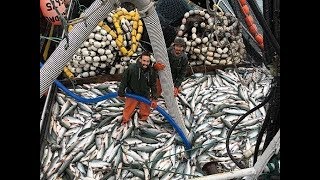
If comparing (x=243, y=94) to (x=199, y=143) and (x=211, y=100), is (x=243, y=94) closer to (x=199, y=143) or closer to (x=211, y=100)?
(x=211, y=100)

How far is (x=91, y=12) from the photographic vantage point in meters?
4.16

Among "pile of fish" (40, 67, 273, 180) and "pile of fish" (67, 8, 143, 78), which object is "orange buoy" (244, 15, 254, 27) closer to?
"pile of fish" (40, 67, 273, 180)

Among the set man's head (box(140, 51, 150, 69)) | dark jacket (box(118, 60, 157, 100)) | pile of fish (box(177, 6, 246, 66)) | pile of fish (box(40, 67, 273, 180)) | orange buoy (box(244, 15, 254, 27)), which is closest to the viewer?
pile of fish (box(40, 67, 273, 180))

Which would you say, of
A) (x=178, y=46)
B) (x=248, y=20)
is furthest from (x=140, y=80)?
(x=248, y=20)

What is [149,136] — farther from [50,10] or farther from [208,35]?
[50,10]

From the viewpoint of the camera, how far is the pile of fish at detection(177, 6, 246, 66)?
7727 mm

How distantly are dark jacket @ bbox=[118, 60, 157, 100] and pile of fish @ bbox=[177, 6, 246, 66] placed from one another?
176cm

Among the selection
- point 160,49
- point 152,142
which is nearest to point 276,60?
point 160,49

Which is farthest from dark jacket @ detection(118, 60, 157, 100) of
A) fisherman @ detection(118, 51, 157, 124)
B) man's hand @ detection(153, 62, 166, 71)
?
man's hand @ detection(153, 62, 166, 71)

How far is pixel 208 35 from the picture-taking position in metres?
7.82

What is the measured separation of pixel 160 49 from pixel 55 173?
2177 millimetres

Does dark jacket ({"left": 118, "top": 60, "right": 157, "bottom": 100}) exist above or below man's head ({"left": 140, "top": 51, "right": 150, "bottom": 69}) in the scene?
below

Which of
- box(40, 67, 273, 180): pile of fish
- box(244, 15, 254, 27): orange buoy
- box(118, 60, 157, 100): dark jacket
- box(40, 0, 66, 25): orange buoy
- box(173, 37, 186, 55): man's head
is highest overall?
box(40, 0, 66, 25): orange buoy

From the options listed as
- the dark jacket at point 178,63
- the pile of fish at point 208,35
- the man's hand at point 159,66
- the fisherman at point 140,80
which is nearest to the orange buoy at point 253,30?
the pile of fish at point 208,35
